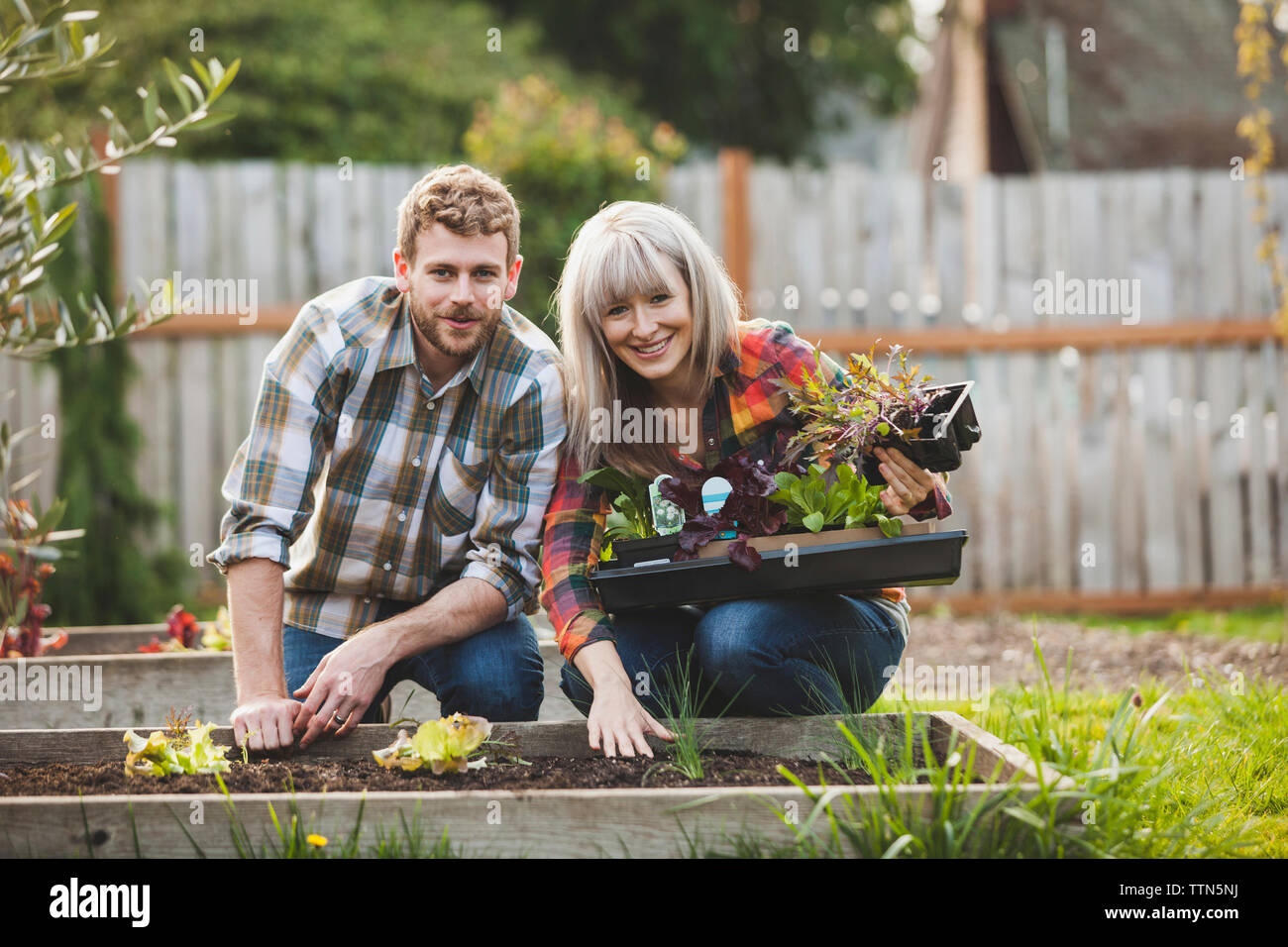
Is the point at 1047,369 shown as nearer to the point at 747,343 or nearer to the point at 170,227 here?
the point at 747,343

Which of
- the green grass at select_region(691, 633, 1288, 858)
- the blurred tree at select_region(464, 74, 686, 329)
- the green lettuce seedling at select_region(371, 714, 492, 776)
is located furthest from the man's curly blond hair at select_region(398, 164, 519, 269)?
the blurred tree at select_region(464, 74, 686, 329)

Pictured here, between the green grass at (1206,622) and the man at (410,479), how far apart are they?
2.49 m

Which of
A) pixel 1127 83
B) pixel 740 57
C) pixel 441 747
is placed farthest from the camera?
pixel 1127 83

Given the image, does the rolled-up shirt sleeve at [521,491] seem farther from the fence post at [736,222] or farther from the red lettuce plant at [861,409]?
the fence post at [736,222]

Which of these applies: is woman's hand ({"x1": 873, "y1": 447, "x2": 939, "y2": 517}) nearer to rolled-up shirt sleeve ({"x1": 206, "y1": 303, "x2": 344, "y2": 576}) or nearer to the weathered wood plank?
the weathered wood plank

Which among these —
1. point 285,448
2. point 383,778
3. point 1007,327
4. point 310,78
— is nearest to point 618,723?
point 383,778

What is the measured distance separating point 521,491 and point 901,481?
0.81 metres

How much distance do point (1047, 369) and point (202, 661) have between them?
397cm

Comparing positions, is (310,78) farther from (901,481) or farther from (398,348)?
(901,481)

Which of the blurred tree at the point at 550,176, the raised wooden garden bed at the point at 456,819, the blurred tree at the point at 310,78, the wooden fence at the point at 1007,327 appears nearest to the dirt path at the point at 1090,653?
the wooden fence at the point at 1007,327

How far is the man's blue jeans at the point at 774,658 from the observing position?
227cm

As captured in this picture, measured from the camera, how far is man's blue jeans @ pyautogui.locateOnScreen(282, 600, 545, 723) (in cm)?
245

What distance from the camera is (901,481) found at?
83.5 inches
